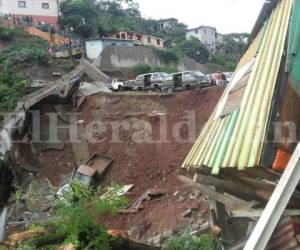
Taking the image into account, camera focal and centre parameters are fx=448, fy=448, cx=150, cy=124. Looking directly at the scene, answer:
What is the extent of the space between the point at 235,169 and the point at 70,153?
16455 mm

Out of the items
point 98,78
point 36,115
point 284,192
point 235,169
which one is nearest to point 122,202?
point 235,169

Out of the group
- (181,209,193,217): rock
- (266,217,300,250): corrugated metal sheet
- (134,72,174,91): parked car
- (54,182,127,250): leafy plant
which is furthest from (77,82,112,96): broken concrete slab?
(266,217,300,250): corrugated metal sheet

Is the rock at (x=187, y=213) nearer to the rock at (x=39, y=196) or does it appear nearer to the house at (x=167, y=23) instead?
the rock at (x=39, y=196)

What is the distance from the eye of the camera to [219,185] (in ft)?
15.2

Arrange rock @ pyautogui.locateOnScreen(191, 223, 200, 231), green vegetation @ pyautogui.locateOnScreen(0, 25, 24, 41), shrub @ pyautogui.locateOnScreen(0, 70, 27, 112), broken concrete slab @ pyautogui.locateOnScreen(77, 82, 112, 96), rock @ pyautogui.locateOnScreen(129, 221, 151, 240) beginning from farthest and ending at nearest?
1. green vegetation @ pyautogui.locateOnScreen(0, 25, 24, 41)
2. shrub @ pyautogui.locateOnScreen(0, 70, 27, 112)
3. broken concrete slab @ pyautogui.locateOnScreen(77, 82, 112, 96)
4. rock @ pyautogui.locateOnScreen(129, 221, 151, 240)
5. rock @ pyautogui.locateOnScreen(191, 223, 200, 231)

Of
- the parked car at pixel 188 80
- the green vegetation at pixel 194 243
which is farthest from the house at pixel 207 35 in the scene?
the green vegetation at pixel 194 243

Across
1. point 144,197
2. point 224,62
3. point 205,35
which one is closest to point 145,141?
point 144,197

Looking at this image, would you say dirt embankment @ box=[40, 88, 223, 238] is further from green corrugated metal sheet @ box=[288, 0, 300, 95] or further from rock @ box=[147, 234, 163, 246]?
green corrugated metal sheet @ box=[288, 0, 300, 95]

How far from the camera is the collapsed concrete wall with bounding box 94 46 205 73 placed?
39.8m

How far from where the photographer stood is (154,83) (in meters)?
27.6

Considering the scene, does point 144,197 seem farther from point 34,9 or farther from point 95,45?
point 34,9

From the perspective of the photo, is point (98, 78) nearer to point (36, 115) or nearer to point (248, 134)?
point (36, 115)

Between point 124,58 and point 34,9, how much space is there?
15.1m

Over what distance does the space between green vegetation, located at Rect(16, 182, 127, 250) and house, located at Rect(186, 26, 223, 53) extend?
191 feet
